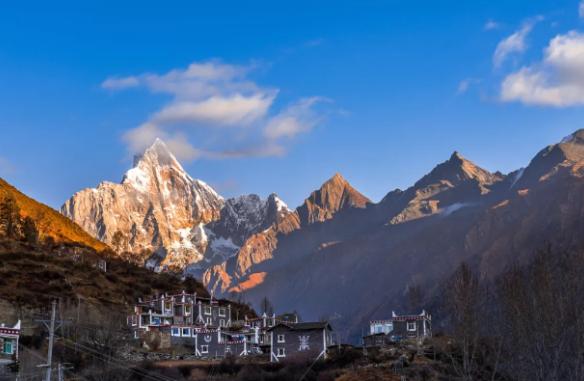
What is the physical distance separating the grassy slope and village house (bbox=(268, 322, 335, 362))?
82.0 meters

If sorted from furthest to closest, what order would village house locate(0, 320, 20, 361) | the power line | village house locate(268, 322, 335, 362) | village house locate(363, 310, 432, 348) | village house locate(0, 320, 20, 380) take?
1. village house locate(363, 310, 432, 348)
2. village house locate(268, 322, 335, 362)
3. village house locate(0, 320, 20, 361)
4. village house locate(0, 320, 20, 380)
5. the power line

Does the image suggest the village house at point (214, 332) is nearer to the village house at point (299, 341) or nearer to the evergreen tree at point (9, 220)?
the village house at point (299, 341)

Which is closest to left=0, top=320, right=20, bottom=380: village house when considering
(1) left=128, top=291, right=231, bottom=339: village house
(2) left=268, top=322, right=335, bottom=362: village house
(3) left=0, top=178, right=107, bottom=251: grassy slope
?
(1) left=128, top=291, right=231, bottom=339: village house

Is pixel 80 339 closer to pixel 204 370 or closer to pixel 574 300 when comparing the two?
pixel 204 370

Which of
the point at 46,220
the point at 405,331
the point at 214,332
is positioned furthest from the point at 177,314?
the point at 46,220

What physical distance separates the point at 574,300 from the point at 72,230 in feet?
489

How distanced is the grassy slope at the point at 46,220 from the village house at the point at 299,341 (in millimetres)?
81970

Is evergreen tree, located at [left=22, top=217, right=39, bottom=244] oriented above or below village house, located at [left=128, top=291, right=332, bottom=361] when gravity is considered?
above

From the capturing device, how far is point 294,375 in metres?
65.8

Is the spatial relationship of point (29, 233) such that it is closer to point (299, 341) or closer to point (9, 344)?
point (9, 344)

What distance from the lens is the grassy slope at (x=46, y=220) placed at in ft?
520

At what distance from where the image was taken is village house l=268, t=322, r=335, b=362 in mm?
77688

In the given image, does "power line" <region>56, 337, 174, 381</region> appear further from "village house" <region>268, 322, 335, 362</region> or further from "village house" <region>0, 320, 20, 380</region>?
"village house" <region>268, 322, 335, 362</region>

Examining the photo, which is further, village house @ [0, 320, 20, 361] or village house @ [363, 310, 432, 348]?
village house @ [363, 310, 432, 348]
